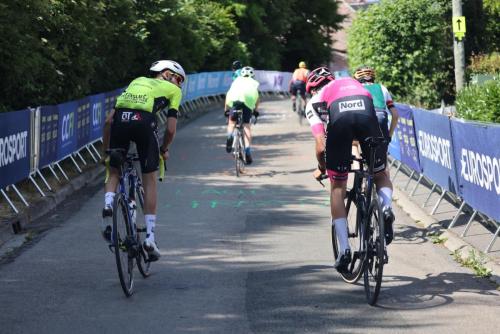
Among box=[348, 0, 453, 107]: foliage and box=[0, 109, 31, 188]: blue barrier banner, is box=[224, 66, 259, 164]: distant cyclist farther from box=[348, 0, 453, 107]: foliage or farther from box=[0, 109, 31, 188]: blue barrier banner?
box=[348, 0, 453, 107]: foliage

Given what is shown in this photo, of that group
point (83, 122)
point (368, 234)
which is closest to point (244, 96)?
point (83, 122)

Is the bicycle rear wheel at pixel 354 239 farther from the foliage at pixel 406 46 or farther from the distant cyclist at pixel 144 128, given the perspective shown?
the foliage at pixel 406 46

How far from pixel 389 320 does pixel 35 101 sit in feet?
41.4

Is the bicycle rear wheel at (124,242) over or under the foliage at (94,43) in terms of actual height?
under

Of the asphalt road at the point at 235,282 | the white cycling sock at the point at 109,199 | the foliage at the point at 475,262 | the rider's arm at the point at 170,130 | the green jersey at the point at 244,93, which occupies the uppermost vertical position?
the rider's arm at the point at 170,130

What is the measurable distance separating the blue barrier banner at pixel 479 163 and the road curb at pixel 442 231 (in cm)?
44

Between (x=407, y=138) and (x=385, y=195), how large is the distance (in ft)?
23.8

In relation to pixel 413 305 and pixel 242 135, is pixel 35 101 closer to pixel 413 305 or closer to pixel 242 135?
pixel 242 135

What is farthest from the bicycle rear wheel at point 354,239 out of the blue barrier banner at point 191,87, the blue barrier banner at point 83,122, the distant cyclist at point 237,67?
the blue barrier banner at point 191,87

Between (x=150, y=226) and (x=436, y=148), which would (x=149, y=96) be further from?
(x=436, y=148)

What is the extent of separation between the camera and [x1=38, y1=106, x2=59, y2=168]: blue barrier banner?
15.1 meters

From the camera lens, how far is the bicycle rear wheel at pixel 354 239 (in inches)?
323

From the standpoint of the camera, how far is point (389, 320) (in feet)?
24.0

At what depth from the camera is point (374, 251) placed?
7844 mm
